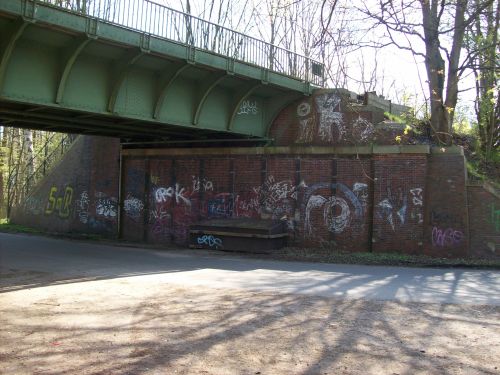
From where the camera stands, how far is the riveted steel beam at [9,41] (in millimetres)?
11781

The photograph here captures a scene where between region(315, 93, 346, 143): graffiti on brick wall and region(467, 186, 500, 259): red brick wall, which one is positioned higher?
region(315, 93, 346, 143): graffiti on brick wall

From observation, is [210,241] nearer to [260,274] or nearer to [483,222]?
[260,274]

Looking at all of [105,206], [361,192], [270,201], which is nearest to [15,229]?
[105,206]

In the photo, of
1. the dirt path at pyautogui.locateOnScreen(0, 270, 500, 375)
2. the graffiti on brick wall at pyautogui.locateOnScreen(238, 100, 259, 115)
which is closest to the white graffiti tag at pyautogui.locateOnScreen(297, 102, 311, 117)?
the graffiti on brick wall at pyautogui.locateOnScreen(238, 100, 259, 115)

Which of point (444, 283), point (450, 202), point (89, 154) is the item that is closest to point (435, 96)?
point (450, 202)

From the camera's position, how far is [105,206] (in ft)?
77.3

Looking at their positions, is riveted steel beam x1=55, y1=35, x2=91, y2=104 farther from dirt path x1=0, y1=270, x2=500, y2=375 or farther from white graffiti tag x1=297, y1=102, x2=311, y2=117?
white graffiti tag x1=297, y1=102, x2=311, y2=117

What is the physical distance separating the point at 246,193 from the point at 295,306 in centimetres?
1122

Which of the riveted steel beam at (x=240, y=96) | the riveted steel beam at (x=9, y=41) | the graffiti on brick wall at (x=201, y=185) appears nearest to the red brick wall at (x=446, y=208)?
the riveted steel beam at (x=240, y=96)

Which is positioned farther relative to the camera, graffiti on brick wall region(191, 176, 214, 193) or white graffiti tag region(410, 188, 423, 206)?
graffiti on brick wall region(191, 176, 214, 193)

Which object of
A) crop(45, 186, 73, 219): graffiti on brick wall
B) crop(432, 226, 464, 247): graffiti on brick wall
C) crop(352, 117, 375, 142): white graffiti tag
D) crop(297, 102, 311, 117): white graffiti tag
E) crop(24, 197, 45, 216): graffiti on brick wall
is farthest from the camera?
crop(24, 197, 45, 216): graffiti on brick wall

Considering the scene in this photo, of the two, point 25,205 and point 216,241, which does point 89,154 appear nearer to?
point 25,205

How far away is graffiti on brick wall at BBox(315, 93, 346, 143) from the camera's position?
18.9 m

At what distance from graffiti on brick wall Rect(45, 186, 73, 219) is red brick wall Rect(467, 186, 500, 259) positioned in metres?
17.8
